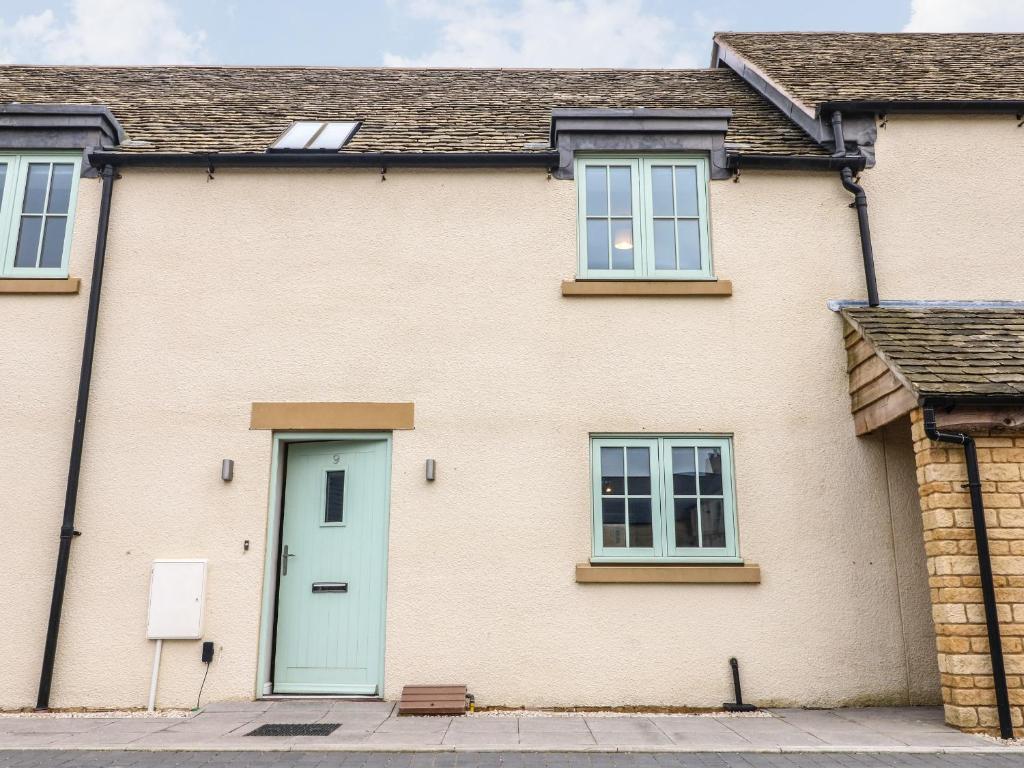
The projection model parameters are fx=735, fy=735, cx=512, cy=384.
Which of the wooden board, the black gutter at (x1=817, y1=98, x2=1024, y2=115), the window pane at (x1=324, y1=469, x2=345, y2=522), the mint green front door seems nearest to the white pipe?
the mint green front door

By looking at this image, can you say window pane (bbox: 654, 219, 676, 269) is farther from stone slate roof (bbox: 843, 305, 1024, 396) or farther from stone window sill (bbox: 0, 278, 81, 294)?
stone window sill (bbox: 0, 278, 81, 294)

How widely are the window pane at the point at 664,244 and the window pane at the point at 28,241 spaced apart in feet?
20.9

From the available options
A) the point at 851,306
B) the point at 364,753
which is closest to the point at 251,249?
the point at 364,753

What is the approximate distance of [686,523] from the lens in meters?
6.88

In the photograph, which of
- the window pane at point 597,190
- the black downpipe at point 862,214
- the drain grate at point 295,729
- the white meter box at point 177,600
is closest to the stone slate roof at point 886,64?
the black downpipe at point 862,214

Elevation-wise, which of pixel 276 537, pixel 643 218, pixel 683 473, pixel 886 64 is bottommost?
pixel 276 537

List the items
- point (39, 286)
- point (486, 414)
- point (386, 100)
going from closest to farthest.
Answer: point (486, 414)
point (39, 286)
point (386, 100)

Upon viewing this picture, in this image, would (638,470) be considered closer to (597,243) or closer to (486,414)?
(486,414)

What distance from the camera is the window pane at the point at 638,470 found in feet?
22.8

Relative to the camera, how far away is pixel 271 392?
7160 millimetres

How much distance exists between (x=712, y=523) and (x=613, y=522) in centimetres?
93

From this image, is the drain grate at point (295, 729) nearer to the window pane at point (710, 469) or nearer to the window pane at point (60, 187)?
the window pane at point (710, 469)

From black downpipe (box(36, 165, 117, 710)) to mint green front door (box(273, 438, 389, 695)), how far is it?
189cm

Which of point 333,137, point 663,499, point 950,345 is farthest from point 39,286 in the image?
point 950,345
